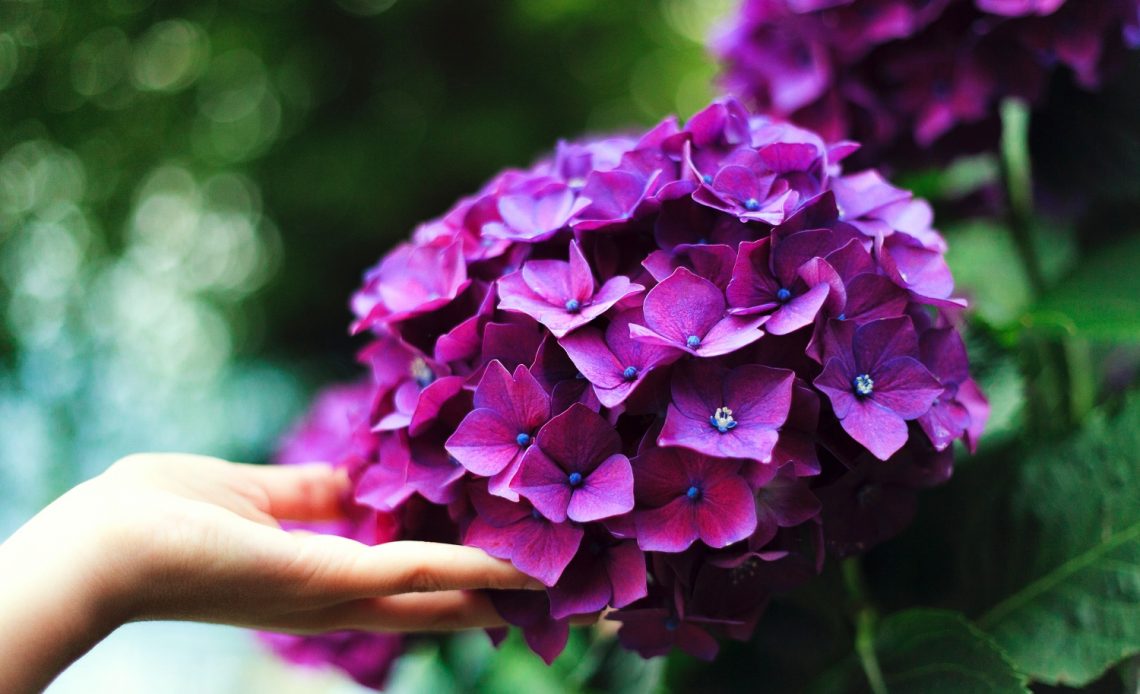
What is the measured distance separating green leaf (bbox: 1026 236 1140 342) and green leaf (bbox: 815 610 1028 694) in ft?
0.56

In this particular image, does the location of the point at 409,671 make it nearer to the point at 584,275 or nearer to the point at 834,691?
the point at 834,691

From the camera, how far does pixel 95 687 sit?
1027mm

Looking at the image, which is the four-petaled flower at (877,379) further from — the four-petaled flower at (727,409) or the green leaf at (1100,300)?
the green leaf at (1100,300)

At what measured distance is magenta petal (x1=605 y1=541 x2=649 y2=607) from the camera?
37 centimetres

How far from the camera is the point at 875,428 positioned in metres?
0.37

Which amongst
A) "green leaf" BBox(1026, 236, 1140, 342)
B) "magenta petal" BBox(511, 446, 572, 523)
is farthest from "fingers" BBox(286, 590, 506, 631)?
"green leaf" BBox(1026, 236, 1140, 342)

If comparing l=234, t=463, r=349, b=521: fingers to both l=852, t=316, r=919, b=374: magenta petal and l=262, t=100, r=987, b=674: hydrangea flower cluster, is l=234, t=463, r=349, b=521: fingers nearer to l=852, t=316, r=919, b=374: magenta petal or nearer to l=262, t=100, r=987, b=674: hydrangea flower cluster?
l=262, t=100, r=987, b=674: hydrangea flower cluster

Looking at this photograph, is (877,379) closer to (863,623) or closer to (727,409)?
(727,409)

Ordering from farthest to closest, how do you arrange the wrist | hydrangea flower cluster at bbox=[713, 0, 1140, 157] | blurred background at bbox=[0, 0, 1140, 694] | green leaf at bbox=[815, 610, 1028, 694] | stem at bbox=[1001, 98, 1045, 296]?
blurred background at bbox=[0, 0, 1140, 694], stem at bbox=[1001, 98, 1045, 296], hydrangea flower cluster at bbox=[713, 0, 1140, 157], green leaf at bbox=[815, 610, 1028, 694], the wrist

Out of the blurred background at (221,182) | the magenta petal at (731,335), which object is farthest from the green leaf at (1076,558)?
the blurred background at (221,182)

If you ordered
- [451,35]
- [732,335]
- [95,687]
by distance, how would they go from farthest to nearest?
[451,35] < [95,687] < [732,335]

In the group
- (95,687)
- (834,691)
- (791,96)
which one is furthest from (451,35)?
(834,691)

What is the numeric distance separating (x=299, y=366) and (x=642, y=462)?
110 centimetres

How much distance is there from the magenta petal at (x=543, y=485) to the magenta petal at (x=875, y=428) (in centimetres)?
12
